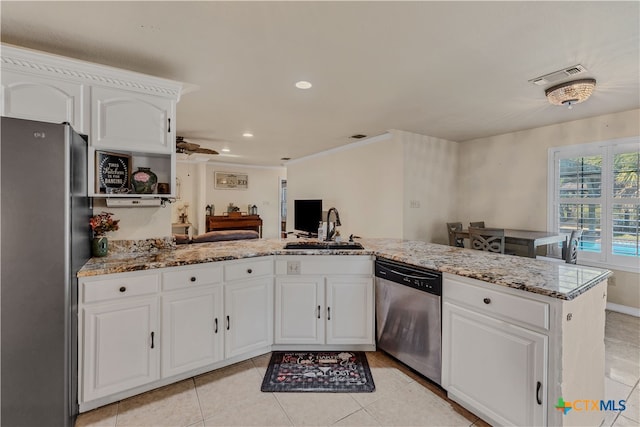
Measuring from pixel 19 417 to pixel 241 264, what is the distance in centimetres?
139

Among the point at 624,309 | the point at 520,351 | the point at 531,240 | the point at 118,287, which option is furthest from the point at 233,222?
the point at 624,309

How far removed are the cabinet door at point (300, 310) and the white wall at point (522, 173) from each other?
370 cm

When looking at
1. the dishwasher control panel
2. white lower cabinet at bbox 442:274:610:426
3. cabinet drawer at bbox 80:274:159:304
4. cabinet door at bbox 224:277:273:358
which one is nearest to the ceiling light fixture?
white lower cabinet at bbox 442:274:610:426

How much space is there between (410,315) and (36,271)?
2.33 meters

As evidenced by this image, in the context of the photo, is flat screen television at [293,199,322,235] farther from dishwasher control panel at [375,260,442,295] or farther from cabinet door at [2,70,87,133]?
cabinet door at [2,70,87,133]

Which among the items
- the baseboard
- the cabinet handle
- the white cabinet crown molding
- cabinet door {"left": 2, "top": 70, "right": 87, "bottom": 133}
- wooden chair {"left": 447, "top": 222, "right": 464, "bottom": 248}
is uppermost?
the white cabinet crown molding

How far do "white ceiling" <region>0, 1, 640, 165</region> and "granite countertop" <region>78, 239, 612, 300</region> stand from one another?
1532 millimetres

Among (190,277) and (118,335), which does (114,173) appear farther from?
(118,335)

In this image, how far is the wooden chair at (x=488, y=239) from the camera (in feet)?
11.2

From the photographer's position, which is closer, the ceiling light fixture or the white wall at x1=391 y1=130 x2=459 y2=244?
the ceiling light fixture

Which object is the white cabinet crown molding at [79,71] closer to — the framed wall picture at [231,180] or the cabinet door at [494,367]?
the cabinet door at [494,367]

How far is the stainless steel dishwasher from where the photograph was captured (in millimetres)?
2021

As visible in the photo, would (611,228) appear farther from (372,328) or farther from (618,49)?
(372,328)

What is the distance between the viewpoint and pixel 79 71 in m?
2.03
